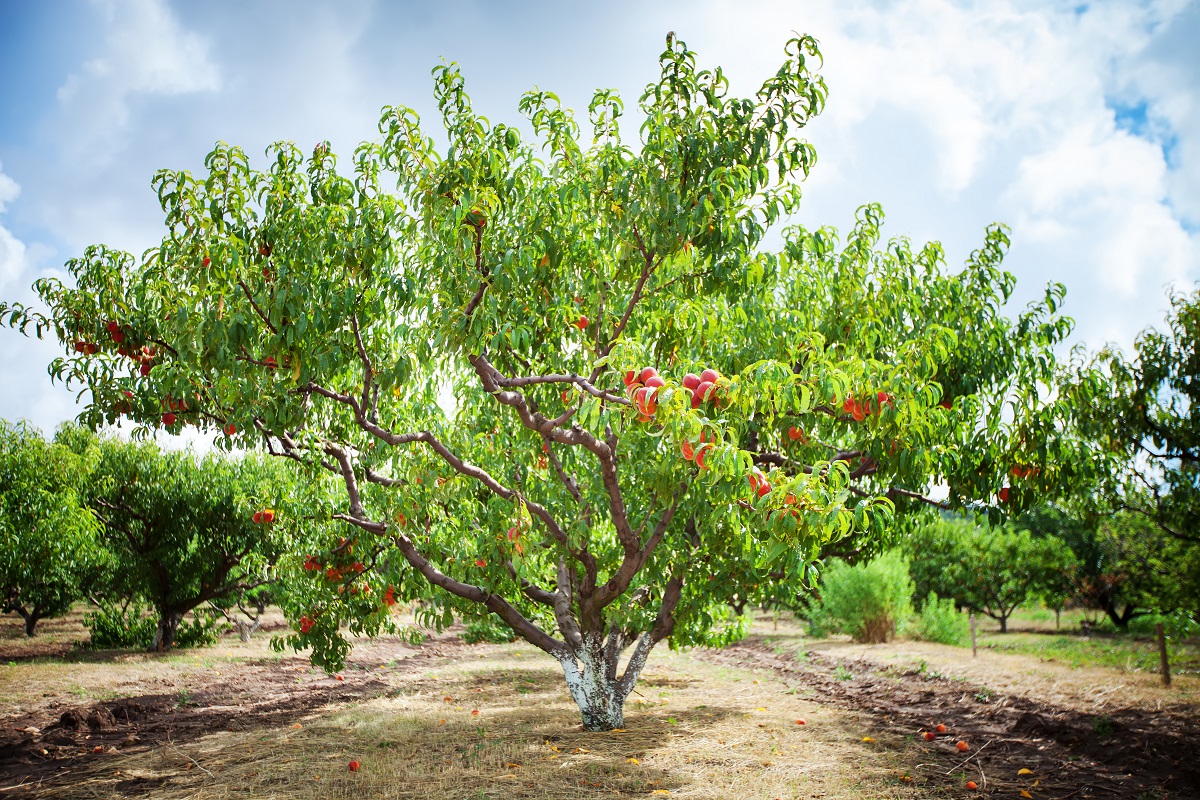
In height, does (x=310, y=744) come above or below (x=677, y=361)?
below

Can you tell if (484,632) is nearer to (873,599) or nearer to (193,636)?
(193,636)

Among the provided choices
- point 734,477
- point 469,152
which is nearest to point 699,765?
point 734,477

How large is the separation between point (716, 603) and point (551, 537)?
179 cm

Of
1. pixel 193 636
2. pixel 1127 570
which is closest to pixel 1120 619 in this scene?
pixel 1127 570

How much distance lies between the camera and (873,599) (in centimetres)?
1595

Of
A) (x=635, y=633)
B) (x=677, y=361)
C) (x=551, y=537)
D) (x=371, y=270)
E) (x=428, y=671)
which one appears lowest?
(x=428, y=671)

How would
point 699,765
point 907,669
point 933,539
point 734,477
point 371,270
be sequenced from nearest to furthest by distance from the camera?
point 734,477 < point 371,270 < point 699,765 < point 907,669 < point 933,539

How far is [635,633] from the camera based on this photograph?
7660 millimetres

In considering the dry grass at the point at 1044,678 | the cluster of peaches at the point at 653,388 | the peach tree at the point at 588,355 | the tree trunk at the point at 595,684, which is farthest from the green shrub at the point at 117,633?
the cluster of peaches at the point at 653,388

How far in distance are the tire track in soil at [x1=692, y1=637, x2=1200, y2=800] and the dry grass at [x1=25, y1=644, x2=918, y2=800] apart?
1.62 feet

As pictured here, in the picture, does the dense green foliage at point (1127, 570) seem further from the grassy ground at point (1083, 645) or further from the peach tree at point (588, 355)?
the peach tree at point (588, 355)

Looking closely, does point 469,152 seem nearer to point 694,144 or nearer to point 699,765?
point 694,144

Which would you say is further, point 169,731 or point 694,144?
point 169,731

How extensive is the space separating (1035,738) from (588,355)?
5557mm
